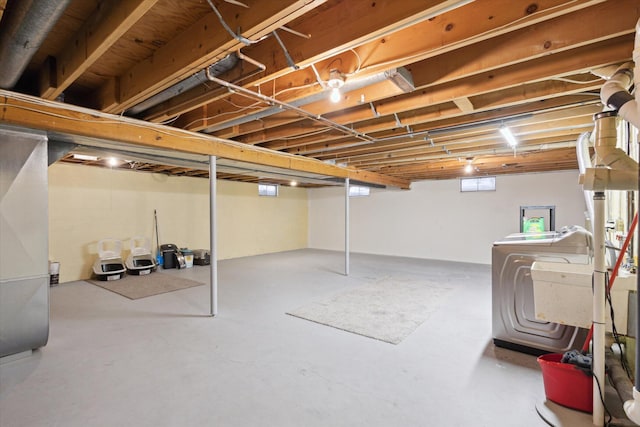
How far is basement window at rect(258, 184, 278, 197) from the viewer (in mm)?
9320

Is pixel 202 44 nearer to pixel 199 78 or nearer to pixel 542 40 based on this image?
pixel 199 78

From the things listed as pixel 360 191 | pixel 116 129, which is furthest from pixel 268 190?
pixel 116 129

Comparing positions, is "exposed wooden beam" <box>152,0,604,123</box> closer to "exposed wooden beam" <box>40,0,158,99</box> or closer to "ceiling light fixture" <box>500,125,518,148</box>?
"exposed wooden beam" <box>40,0,158,99</box>

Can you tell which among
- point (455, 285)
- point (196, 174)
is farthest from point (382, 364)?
point (196, 174)

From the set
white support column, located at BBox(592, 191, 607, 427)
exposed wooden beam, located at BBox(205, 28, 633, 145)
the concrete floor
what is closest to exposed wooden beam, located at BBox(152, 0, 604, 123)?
exposed wooden beam, located at BBox(205, 28, 633, 145)

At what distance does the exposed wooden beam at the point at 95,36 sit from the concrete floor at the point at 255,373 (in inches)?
87.8

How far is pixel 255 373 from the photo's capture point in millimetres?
2369

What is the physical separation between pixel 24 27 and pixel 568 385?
371 centimetres

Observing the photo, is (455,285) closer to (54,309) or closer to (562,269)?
(562,269)

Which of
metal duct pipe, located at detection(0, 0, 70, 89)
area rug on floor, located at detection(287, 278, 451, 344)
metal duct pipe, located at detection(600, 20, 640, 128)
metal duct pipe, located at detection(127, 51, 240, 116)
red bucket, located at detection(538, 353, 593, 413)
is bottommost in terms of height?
area rug on floor, located at detection(287, 278, 451, 344)

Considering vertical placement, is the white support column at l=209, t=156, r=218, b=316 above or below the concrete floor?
above

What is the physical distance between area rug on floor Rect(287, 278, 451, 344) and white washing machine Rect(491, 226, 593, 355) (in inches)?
36.5

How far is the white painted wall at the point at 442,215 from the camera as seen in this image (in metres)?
6.82

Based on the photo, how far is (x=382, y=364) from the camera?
8.29 ft
